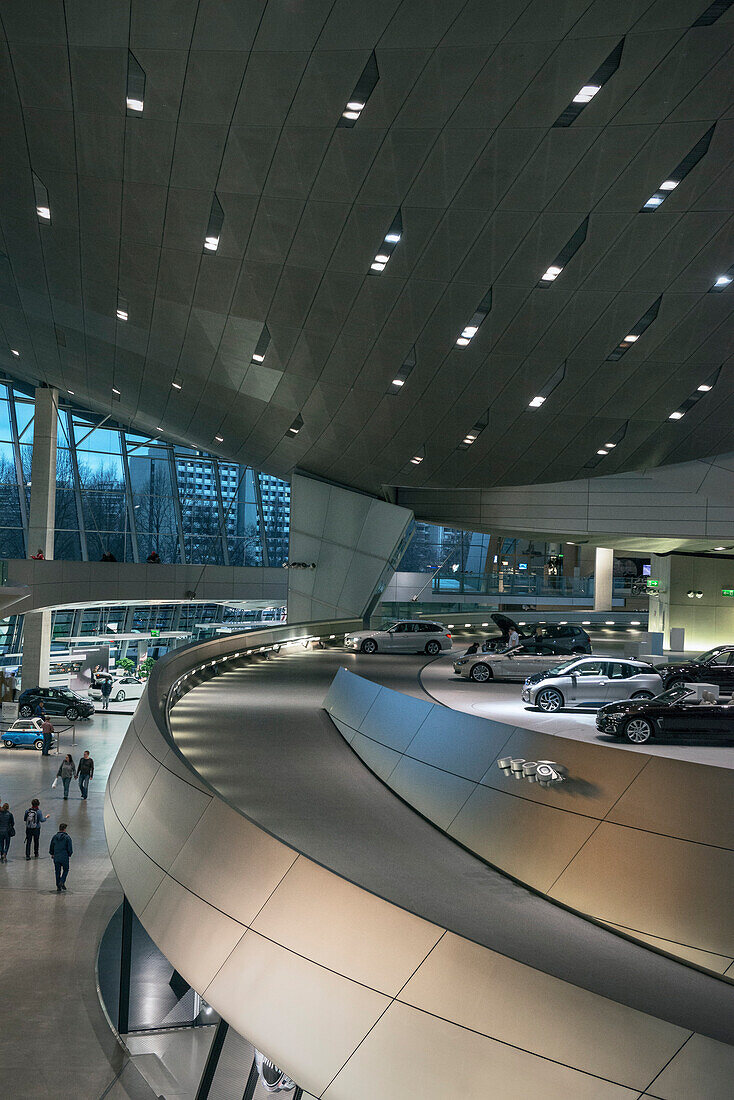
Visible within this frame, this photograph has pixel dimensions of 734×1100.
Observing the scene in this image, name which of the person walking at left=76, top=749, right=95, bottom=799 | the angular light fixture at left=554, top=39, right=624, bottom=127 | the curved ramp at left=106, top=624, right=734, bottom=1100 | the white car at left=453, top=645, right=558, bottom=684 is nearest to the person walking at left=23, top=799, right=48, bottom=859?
the person walking at left=76, top=749, right=95, bottom=799

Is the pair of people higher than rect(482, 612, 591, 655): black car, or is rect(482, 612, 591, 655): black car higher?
rect(482, 612, 591, 655): black car

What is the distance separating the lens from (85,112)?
1574 cm

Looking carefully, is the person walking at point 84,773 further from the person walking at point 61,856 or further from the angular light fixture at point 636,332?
the angular light fixture at point 636,332

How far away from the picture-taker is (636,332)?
884 inches

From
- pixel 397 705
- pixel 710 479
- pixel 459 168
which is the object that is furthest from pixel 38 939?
pixel 710 479

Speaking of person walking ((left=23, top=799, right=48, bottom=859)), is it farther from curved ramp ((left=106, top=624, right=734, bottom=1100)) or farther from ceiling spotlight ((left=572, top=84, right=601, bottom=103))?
ceiling spotlight ((left=572, top=84, right=601, bottom=103))

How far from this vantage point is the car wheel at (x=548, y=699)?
15711 mm

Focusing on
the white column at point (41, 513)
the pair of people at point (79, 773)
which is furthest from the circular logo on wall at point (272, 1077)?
the white column at point (41, 513)

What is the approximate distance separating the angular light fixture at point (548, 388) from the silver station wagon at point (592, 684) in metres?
10.5

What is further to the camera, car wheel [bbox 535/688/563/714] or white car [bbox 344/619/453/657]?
white car [bbox 344/619/453/657]

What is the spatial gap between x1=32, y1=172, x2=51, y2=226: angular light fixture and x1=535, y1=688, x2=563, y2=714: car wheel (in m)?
15.3

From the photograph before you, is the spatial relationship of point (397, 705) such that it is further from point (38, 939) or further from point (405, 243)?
point (405, 243)

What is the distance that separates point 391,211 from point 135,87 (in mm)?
5393

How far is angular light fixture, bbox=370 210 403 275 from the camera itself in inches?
706
